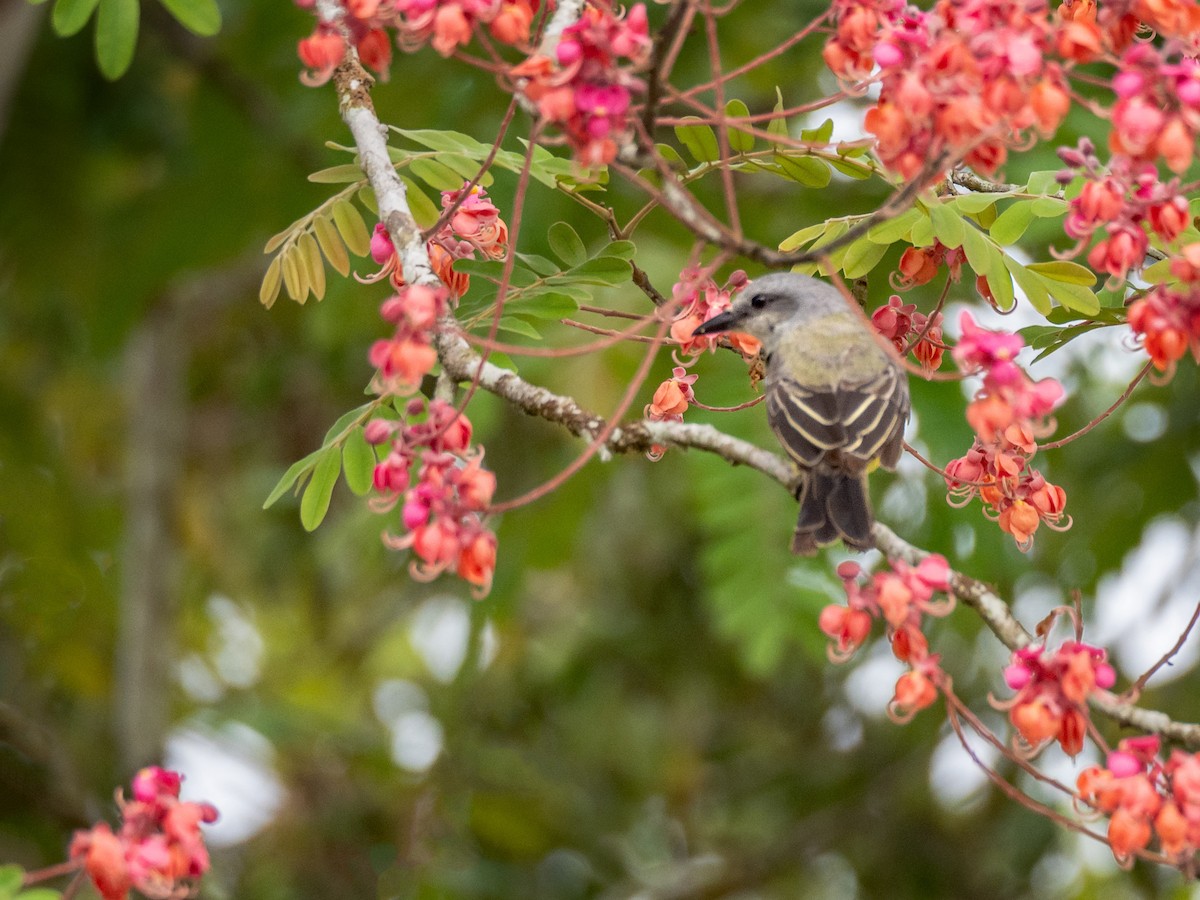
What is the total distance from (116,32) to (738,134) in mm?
1371

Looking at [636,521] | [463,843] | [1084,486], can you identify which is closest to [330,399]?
[636,521]

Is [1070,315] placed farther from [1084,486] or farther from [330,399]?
[330,399]

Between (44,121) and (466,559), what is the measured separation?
5470 millimetres

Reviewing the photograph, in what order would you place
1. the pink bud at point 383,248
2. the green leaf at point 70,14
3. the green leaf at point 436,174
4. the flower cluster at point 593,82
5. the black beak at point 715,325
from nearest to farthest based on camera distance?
the flower cluster at point 593,82
the pink bud at point 383,248
the green leaf at point 70,14
the black beak at point 715,325
the green leaf at point 436,174

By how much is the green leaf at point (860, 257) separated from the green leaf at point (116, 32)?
1656 millimetres

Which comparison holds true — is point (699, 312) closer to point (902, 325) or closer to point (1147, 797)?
point (902, 325)

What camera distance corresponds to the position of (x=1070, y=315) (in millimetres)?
3270

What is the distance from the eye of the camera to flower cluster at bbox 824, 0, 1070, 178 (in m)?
2.20

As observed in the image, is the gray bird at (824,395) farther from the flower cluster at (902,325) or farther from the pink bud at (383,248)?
the pink bud at (383,248)

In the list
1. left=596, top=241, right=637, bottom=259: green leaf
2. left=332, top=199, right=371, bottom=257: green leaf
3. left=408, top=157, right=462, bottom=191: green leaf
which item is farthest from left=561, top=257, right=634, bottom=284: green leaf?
left=332, top=199, right=371, bottom=257: green leaf

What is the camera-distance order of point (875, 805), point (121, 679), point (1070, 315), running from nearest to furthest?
point (1070, 315) → point (121, 679) → point (875, 805)

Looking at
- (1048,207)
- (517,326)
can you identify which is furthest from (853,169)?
(517,326)

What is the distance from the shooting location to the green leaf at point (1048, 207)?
3145 mm

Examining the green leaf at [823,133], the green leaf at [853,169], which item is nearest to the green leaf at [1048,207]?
the green leaf at [853,169]
